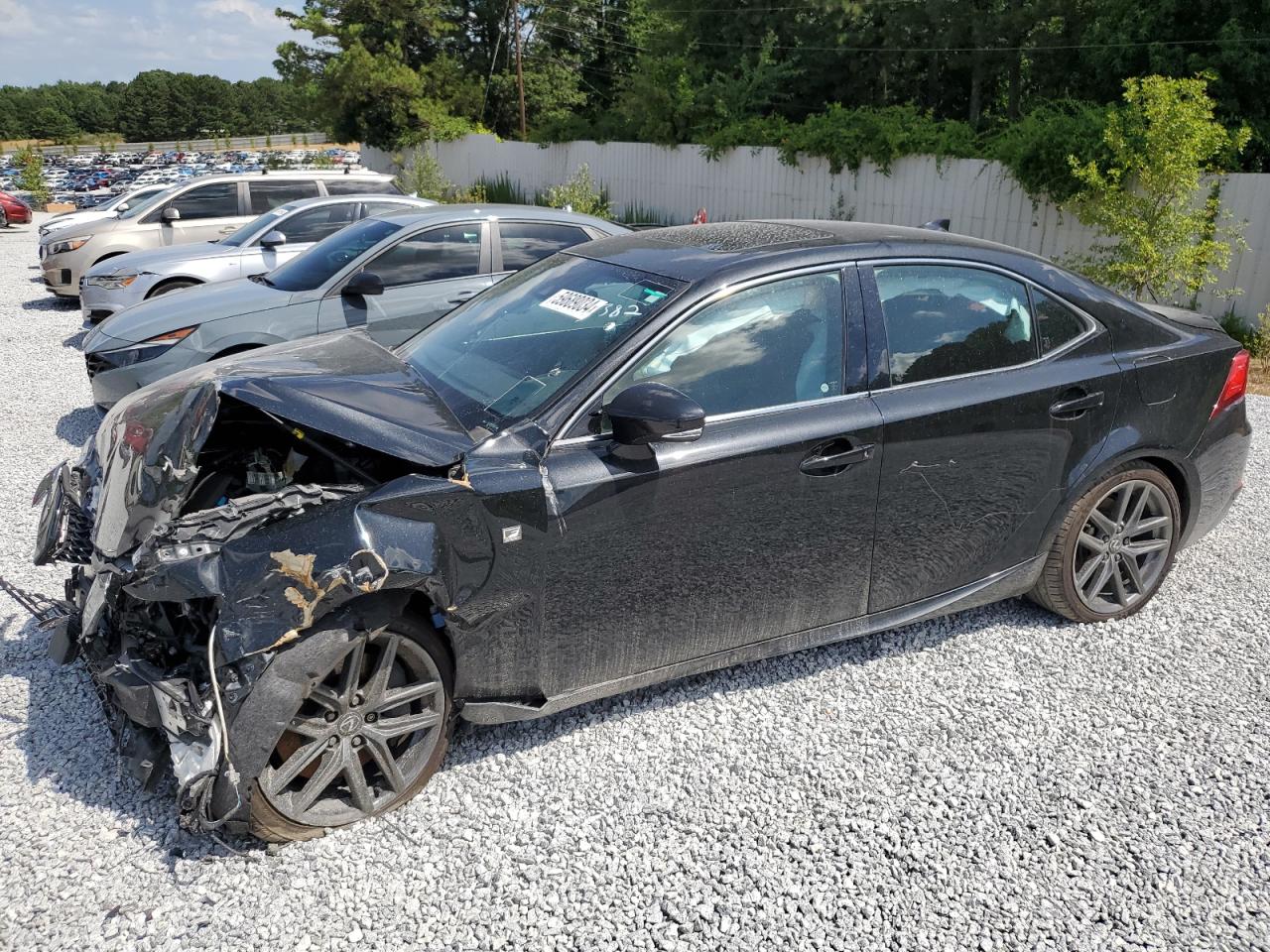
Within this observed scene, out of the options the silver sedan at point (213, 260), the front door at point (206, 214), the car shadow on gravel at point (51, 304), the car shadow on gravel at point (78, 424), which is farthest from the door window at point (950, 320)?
the car shadow on gravel at point (51, 304)

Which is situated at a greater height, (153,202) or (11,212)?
(153,202)

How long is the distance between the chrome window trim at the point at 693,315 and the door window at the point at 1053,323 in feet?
3.01

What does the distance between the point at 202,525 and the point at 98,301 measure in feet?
25.9

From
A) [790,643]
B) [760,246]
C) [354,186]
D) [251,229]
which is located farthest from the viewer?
[354,186]

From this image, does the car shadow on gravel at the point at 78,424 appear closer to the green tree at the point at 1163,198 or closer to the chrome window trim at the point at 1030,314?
the chrome window trim at the point at 1030,314

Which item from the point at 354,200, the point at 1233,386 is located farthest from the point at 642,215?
the point at 1233,386

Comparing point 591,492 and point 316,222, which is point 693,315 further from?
point 316,222

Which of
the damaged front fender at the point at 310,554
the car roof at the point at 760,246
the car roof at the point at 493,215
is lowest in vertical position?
the damaged front fender at the point at 310,554

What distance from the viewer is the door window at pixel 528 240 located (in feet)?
24.3

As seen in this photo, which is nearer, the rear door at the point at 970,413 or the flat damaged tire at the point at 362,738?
the flat damaged tire at the point at 362,738

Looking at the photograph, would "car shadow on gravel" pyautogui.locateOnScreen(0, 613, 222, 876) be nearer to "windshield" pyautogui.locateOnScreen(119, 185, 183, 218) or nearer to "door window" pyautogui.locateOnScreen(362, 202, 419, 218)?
"door window" pyautogui.locateOnScreen(362, 202, 419, 218)

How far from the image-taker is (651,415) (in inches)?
117

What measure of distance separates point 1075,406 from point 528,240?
468cm

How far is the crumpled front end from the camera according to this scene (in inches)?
108
